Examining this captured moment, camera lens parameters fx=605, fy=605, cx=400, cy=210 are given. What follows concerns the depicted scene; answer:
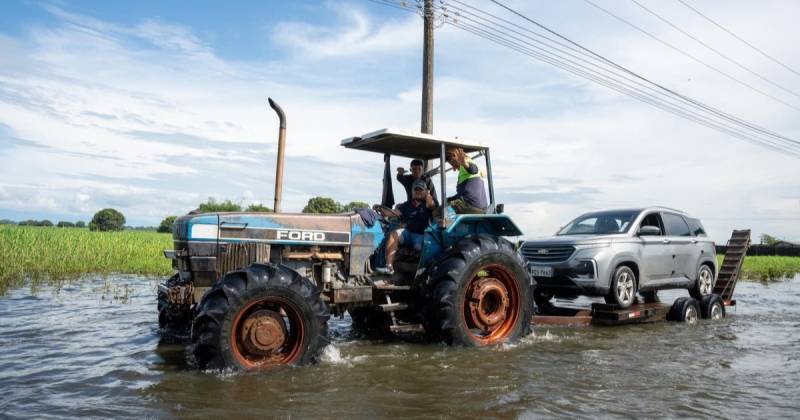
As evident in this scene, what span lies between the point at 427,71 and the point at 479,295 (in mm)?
8077

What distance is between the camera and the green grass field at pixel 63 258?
1311 cm

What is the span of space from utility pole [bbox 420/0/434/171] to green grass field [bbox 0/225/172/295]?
7348mm

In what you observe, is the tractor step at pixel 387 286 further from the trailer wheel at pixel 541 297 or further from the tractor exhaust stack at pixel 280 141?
the trailer wheel at pixel 541 297

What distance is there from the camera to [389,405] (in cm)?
479

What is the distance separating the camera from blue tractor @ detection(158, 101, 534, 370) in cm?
559

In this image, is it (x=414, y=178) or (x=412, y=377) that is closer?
(x=412, y=377)

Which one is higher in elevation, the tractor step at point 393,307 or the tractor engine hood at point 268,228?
the tractor engine hood at point 268,228

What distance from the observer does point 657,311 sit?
9.31 meters

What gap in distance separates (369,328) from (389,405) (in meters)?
3.57

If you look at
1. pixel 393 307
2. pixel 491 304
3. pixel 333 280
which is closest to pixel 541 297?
pixel 491 304

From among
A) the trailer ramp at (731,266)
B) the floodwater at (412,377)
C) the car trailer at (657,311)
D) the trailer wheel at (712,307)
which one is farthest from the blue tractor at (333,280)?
the trailer ramp at (731,266)

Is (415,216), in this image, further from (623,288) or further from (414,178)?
(623,288)

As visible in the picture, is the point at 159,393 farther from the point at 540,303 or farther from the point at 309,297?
the point at 540,303

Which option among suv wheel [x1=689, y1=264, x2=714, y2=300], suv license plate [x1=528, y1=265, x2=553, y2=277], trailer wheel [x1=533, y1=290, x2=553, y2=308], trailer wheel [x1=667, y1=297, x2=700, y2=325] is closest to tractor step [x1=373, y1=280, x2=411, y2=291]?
suv license plate [x1=528, y1=265, x2=553, y2=277]
